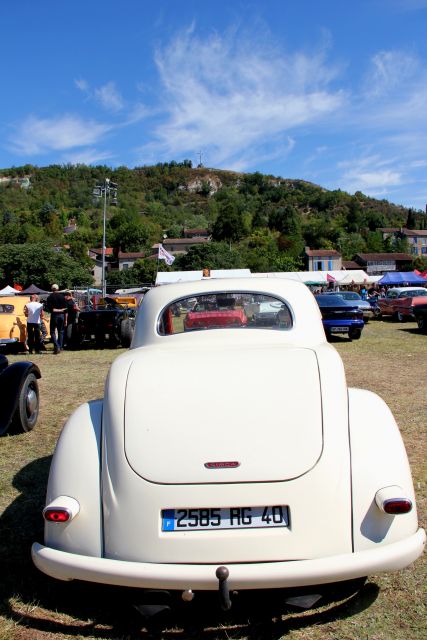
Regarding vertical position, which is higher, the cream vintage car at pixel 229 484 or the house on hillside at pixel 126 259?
the house on hillside at pixel 126 259

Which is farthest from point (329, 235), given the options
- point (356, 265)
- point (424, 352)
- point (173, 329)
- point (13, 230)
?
point (173, 329)

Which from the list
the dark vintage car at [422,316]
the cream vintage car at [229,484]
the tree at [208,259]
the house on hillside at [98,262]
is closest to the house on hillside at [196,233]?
the house on hillside at [98,262]

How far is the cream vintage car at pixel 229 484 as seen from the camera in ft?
7.89

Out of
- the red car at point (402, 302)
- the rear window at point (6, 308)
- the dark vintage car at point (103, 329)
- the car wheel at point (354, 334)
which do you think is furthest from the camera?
the red car at point (402, 302)

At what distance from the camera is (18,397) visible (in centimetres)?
553

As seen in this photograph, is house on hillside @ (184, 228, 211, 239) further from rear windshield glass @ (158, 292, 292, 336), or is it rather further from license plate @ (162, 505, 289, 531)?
license plate @ (162, 505, 289, 531)

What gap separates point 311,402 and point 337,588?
1.07 meters

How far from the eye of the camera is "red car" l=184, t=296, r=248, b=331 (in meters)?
3.99

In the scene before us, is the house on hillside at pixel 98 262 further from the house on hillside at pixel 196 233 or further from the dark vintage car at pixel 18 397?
the dark vintage car at pixel 18 397

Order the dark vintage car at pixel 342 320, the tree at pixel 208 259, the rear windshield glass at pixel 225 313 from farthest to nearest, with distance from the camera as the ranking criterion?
the tree at pixel 208 259, the dark vintage car at pixel 342 320, the rear windshield glass at pixel 225 313

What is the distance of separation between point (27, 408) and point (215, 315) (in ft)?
10.1

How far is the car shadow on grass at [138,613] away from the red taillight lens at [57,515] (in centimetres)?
52

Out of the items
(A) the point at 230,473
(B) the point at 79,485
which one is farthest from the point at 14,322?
(A) the point at 230,473

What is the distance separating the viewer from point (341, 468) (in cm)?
262
